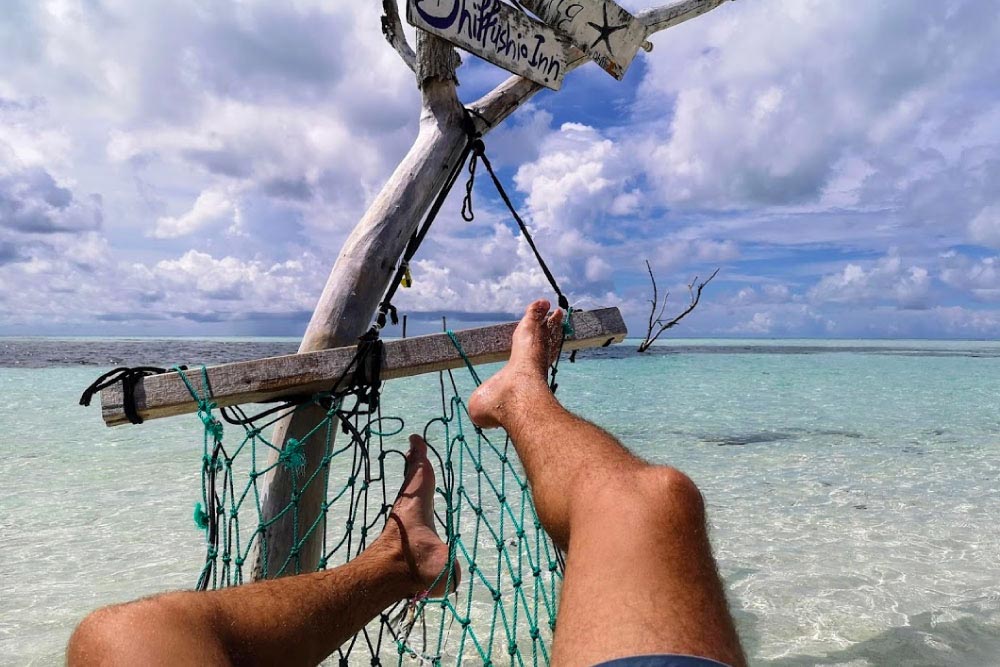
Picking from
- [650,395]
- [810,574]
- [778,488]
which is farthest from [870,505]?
[650,395]

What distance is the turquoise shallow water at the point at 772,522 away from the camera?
160 inches

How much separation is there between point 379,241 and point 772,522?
527cm

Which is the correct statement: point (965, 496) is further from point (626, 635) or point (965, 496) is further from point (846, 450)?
point (626, 635)

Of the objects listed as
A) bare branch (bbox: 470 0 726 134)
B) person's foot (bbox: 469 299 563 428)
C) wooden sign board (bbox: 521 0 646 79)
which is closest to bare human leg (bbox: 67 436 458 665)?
person's foot (bbox: 469 299 563 428)

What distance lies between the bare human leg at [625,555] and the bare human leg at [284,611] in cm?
67

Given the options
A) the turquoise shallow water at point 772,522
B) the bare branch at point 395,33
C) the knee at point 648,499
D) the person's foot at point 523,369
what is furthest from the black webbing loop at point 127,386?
the turquoise shallow water at point 772,522

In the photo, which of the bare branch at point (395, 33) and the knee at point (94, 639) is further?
the bare branch at point (395, 33)

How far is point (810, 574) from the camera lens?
4895mm

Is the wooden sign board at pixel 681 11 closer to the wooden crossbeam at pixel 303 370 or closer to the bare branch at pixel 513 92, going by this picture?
the bare branch at pixel 513 92

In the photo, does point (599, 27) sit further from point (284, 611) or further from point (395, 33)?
point (284, 611)

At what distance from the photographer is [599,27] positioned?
2879 mm

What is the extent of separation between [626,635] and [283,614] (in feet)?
2.99

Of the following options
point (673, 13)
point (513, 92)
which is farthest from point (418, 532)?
point (673, 13)

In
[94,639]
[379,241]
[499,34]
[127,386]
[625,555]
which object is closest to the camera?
[625,555]
